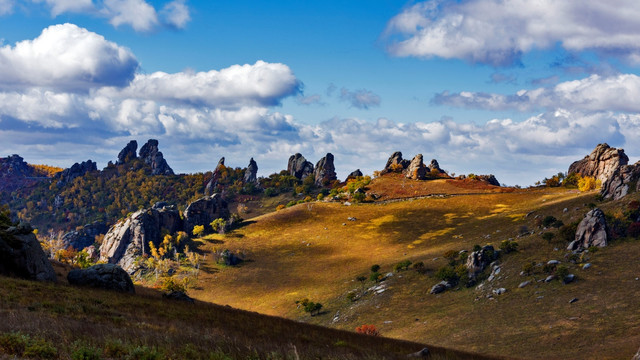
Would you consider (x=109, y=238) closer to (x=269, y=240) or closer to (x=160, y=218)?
(x=160, y=218)

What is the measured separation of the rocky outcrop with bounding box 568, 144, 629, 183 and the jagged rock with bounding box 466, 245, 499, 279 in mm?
93052

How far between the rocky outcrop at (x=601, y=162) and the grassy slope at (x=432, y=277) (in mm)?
22225

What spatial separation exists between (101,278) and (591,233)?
64001 mm

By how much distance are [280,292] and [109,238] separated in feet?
300

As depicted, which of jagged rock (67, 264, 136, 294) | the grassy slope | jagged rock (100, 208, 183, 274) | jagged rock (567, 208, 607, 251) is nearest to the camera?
jagged rock (67, 264, 136, 294)

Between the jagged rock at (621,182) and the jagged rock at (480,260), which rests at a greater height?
the jagged rock at (621,182)

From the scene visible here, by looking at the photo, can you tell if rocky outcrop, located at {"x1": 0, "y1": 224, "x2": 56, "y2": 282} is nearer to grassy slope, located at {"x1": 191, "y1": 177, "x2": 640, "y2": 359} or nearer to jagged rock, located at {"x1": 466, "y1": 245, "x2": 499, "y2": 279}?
grassy slope, located at {"x1": 191, "y1": 177, "x2": 640, "y2": 359}

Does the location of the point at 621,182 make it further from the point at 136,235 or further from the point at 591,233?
the point at 136,235

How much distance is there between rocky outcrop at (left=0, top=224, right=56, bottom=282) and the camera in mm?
32250

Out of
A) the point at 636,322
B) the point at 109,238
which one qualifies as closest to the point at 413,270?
the point at 636,322

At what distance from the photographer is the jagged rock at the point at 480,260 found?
230 feet

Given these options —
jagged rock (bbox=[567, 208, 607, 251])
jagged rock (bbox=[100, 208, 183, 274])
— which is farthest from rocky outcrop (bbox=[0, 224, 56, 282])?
jagged rock (bbox=[100, 208, 183, 274])

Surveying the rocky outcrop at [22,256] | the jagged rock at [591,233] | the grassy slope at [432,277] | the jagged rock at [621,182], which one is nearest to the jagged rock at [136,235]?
the grassy slope at [432,277]

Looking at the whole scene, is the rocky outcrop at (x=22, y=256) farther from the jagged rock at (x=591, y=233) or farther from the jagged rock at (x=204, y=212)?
the jagged rock at (x=204, y=212)
